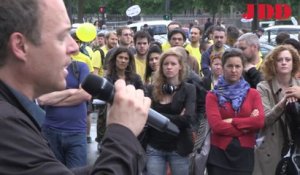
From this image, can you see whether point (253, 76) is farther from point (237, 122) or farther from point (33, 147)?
point (33, 147)

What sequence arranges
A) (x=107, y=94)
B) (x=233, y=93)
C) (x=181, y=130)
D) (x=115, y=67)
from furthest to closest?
(x=115, y=67)
(x=181, y=130)
(x=233, y=93)
(x=107, y=94)

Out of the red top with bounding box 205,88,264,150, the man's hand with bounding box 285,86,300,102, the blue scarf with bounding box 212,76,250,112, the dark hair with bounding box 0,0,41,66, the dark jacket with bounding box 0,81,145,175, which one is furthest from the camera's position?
the blue scarf with bounding box 212,76,250,112

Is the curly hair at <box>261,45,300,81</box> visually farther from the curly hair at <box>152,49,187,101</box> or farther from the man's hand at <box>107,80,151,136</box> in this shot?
the man's hand at <box>107,80,151,136</box>

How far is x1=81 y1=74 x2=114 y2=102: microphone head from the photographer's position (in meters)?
1.81

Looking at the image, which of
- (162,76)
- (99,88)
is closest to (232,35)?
(162,76)

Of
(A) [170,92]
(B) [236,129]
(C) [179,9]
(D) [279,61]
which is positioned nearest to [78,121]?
(A) [170,92]

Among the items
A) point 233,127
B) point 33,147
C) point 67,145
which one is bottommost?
point 67,145

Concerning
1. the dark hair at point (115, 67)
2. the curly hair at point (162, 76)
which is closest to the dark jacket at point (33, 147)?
the curly hair at point (162, 76)

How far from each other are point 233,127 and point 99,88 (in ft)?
12.2

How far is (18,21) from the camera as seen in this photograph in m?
1.57

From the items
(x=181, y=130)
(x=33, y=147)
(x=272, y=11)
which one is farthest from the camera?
(x=272, y=11)

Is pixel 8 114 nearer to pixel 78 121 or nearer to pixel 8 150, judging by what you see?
pixel 8 150

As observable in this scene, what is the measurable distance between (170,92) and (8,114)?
14.8ft

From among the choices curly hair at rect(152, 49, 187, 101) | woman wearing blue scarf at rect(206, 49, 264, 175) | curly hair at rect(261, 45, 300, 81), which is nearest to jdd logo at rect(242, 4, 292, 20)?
curly hair at rect(152, 49, 187, 101)
